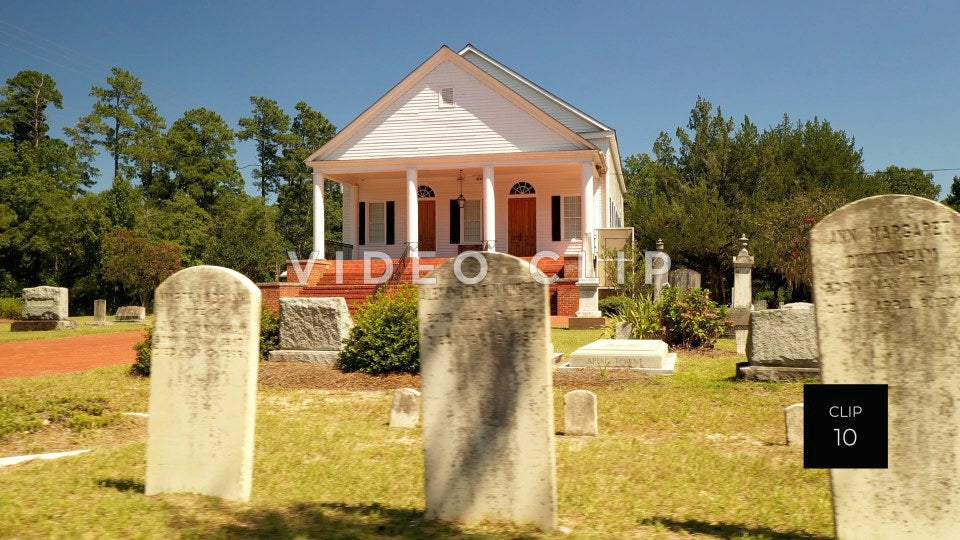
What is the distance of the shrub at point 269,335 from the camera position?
1311cm

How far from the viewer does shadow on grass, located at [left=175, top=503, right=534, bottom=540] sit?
4.32 metres

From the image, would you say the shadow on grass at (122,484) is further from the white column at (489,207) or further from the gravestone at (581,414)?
the white column at (489,207)

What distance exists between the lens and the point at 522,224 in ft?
95.9

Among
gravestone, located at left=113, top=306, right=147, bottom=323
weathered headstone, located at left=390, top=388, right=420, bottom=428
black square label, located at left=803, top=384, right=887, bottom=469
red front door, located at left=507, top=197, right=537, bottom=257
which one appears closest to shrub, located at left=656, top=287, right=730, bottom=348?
weathered headstone, located at left=390, top=388, right=420, bottom=428

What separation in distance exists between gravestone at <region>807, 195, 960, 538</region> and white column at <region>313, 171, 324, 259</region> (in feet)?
76.4

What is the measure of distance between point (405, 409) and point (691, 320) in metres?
8.92

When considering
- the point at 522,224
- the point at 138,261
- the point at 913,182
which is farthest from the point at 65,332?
→ the point at 913,182

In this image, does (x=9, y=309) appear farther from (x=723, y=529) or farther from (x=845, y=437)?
(x=845, y=437)

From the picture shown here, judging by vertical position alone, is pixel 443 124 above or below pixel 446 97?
below

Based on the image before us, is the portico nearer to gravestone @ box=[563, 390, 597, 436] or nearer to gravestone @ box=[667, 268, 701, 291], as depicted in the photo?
gravestone @ box=[667, 268, 701, 291]

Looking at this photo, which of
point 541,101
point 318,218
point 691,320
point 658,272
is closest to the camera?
point 691,320

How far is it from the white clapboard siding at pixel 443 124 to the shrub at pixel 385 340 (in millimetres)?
15543

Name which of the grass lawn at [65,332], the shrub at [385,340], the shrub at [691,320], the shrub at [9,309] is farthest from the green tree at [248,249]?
the shrub at [385,340]

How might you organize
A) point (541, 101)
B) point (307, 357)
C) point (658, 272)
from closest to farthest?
1. point (307, 357)
2. point (658, 272)
3. point (541, 101)
